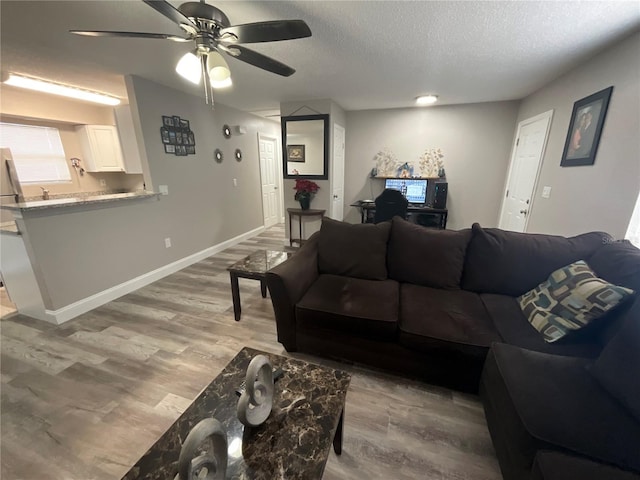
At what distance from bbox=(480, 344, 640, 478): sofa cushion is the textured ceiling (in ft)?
6.89

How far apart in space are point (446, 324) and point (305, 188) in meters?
3.08

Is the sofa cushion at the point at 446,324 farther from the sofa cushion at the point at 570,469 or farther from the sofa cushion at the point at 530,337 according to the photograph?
the sofa cushion at the point at 570,469

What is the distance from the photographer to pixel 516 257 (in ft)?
6.00

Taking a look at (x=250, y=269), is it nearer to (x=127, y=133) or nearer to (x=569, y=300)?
(x=569, y=300)

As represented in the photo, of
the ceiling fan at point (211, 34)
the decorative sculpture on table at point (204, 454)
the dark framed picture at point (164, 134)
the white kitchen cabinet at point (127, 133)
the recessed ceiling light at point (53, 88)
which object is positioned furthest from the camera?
the white kitchen cabinet at point (127, 133)

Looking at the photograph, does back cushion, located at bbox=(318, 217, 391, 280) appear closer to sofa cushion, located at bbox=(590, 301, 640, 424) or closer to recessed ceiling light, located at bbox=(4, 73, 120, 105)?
sofa cushion, located at bbox=(590, 301, 640, 424)

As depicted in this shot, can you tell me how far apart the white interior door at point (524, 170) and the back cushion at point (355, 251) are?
246cm

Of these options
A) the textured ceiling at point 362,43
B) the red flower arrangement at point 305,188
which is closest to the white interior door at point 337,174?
the red flower arrangement at point 305,188

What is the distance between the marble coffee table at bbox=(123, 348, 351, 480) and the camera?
33.0 inches

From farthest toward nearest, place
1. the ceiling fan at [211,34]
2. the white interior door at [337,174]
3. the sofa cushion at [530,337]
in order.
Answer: the white interior door at [337,174] → the sofa cushion at [530,337] → the ceiling fan at [211,34]

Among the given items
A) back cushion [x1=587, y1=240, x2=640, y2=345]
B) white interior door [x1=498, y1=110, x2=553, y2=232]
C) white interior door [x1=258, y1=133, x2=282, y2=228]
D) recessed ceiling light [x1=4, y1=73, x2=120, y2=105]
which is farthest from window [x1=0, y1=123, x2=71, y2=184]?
white interior door [x1=498, y1=110, x2=553, y2=232]

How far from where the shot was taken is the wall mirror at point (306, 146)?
3990 millimetres

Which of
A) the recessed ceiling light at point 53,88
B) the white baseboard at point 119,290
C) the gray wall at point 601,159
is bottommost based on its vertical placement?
the white baseboard at point 119,290

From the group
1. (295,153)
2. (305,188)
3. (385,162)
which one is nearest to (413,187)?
(385,162)
